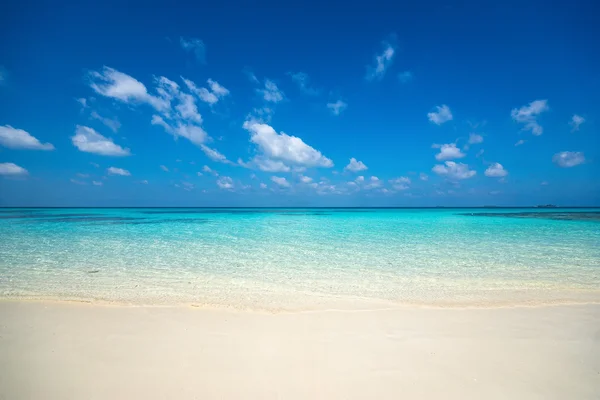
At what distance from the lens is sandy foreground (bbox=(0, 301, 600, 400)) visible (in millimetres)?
3248

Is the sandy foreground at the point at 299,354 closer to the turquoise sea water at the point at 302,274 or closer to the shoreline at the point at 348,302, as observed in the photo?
the shoreline at the point at 348,302

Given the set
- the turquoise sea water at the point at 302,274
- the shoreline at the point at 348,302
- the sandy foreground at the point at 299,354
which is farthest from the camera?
the turquoise sea water at the point at 302,274

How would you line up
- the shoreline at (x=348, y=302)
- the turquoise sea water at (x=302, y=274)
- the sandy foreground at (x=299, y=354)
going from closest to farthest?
the sandy foreground at (x=299, y=354)
the shoreline at (x=348, y=302)
the turquoise sea water at (x=302, y=274)

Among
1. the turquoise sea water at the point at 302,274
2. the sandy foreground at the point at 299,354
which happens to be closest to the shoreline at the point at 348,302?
the turquoise sea water at the point at 302,274

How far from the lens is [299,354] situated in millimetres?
4000

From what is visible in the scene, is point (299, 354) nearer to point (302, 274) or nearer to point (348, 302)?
point (348, 302)

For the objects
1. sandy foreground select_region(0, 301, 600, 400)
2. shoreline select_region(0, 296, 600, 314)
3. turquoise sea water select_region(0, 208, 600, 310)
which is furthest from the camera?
turquoise sea water select_region(0, 208, 600, 310)

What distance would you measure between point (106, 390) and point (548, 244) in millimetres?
19494

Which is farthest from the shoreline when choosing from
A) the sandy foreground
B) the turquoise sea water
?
the sandy foreground

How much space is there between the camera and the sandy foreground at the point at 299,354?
3.25 meters

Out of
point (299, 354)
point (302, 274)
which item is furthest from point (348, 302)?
point (302, 274)

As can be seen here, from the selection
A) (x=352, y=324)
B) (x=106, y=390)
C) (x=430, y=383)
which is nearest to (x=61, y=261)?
(x=106, y=390)

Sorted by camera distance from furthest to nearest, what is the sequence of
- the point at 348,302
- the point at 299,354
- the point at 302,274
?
1. the point at 302,274
2. the point at 348,302
3. the point at 299,354

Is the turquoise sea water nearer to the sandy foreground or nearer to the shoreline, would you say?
the shoreline
